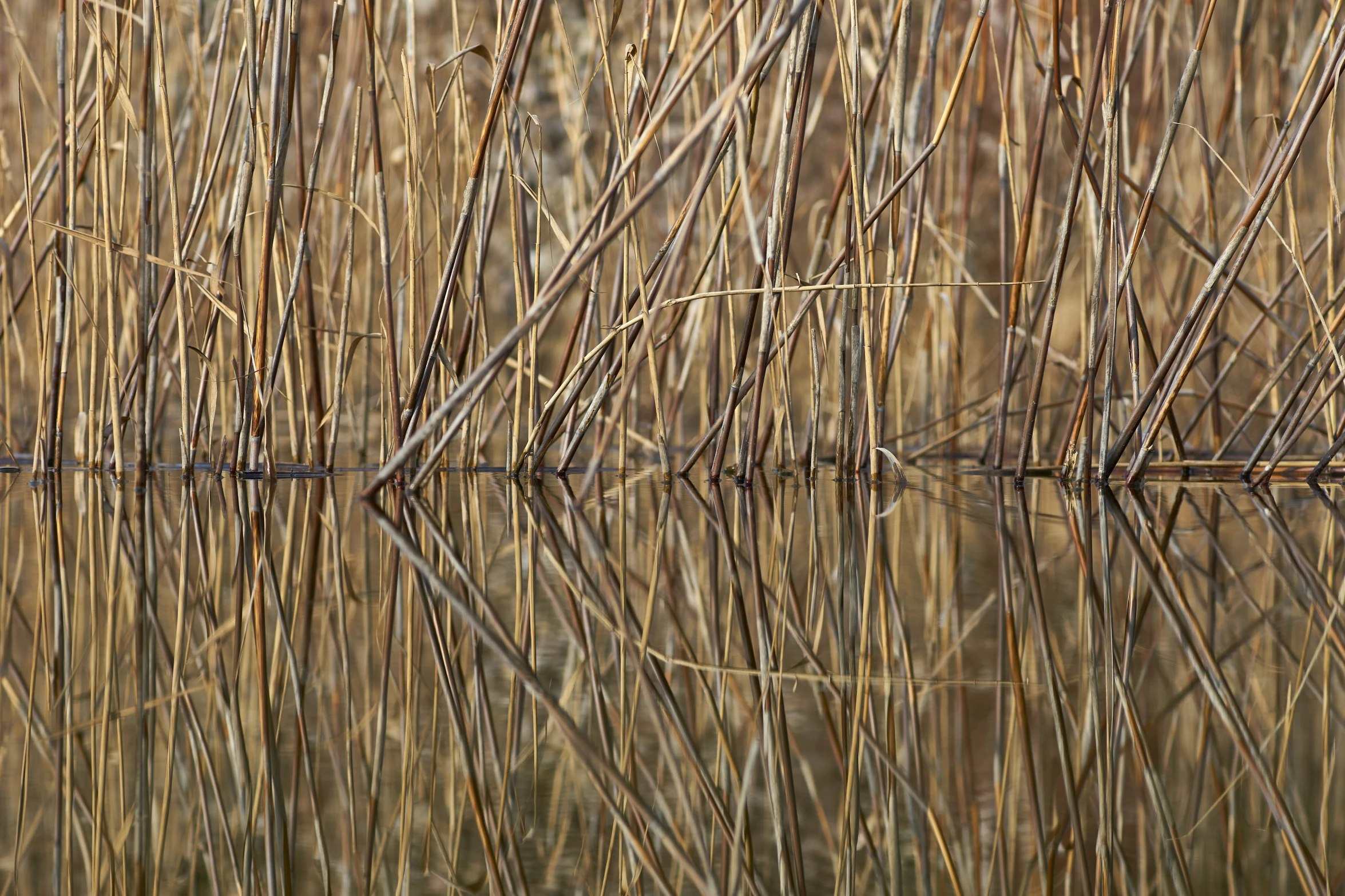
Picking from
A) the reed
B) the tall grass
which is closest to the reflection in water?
the reed

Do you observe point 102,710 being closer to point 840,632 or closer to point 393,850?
point 393,850

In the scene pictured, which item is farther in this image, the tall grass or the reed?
the tall grass

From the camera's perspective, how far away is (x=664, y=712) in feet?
1.98

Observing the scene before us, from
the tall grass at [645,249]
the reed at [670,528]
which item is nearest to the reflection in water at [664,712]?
the reed at [670,528]

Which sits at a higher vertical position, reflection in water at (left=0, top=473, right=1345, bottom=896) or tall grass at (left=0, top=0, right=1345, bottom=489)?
tall grass at (left=0, top=0, right=1345, bottom=489)

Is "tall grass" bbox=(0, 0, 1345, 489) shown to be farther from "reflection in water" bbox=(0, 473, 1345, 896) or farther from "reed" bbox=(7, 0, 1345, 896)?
"reflection in water" bbox=(0, 473, 1345, 896)

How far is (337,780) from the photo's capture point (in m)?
0.52

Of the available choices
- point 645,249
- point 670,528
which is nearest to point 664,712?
point 670,528

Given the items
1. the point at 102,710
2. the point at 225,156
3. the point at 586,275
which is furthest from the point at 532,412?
the point at 102,710

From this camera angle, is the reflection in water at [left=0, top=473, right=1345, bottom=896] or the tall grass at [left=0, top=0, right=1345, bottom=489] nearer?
the reflection in water at [left=0, top=473, right=1345, bottom=896]

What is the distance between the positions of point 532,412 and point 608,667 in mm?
710

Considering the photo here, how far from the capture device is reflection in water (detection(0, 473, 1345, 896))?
47 cm

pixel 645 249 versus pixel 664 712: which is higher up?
pixel 645 249

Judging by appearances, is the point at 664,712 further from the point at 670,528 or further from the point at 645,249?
the point at 645,249
